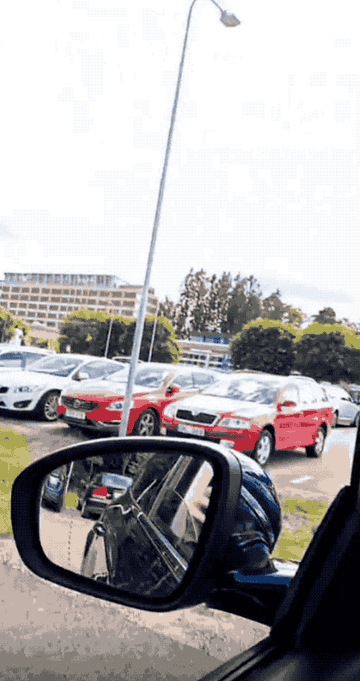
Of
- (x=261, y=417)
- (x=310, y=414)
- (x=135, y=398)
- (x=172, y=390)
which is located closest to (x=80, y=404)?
(x=135, y=398)

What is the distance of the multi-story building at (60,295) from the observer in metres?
140

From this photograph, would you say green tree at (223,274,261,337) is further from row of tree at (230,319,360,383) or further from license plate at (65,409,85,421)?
license plate at (65,409,85,421)

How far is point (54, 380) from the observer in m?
10.6

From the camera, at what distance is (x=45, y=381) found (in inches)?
412

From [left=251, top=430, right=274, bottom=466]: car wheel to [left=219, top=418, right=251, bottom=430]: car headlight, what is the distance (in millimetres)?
240

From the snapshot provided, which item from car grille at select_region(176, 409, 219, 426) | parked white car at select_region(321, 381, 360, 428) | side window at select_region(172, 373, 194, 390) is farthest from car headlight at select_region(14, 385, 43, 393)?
parked white car at select_region(321, 381, 360, 428)

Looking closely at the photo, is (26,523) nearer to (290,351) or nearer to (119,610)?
(119,610)

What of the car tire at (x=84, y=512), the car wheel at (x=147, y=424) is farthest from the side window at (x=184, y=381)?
the car tire at (x=84, y=512)

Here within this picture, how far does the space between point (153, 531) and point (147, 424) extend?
820 centimetres

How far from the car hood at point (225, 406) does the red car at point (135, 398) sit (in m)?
1.33

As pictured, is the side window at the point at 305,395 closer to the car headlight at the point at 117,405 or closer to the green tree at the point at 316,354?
the car headlight at the point at 117,405

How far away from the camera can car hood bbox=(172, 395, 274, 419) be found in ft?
24.4

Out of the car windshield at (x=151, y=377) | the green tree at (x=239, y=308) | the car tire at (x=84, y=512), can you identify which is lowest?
the car windshield at (x=151, y=377)

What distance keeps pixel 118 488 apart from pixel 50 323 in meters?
152
